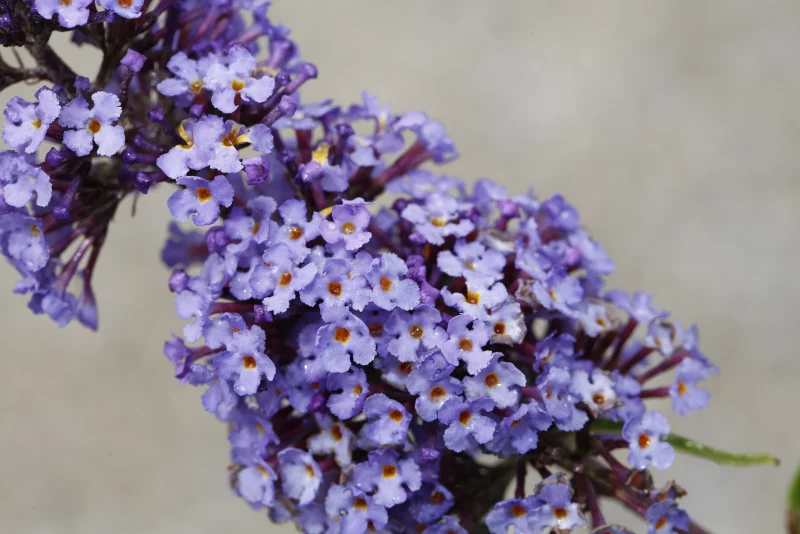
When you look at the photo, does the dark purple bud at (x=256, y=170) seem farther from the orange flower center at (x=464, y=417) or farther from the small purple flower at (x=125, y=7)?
the orange flower center at (x=464, y=417)

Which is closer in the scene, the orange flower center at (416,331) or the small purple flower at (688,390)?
the orange flower center at (416,331)


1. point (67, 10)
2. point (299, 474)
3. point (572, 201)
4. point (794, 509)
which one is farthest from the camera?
point (572, 201)

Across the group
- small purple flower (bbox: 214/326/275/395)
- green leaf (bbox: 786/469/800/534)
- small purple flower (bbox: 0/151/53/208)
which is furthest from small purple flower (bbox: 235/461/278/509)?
green leaf (bbox: 786/469/800/534)

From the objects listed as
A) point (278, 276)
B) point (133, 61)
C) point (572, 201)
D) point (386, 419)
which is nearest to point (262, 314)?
point (278, 276)

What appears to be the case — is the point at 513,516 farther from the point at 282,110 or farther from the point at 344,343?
the point at 282,110

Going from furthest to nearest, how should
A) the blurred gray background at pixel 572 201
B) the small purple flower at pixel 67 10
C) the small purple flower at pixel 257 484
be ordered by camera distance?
the blurred gray background at pixel 572 201 < the small purple flower at pixel 257 484 < the small purple flower at pixel 67 10

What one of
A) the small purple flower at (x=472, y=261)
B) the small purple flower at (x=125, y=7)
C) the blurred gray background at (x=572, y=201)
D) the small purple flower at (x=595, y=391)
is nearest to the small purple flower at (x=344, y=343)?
the small purple flower at (x=472, y=261)

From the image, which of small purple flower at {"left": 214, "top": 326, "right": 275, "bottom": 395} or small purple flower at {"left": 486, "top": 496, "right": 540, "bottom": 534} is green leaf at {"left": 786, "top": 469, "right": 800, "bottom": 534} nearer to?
small purple flower at {"left": 486, "top": 496, "right": 540, "bottom": 534}
